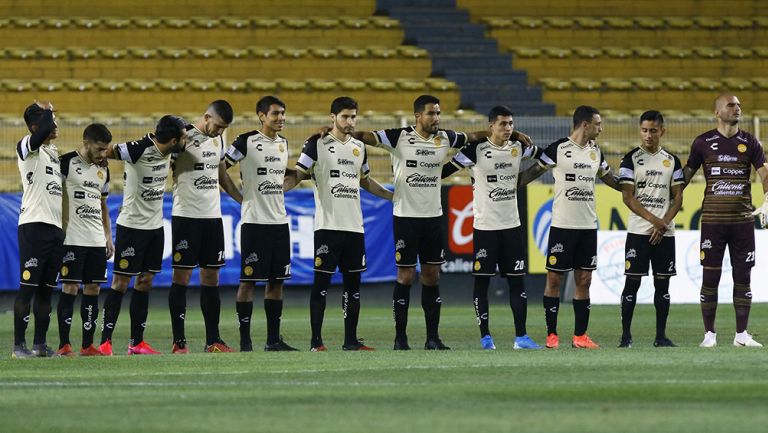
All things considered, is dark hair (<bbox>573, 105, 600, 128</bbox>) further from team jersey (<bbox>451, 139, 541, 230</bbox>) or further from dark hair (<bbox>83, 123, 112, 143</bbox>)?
dark hair (<bbox>83, 123, 112, 143</bbox>)

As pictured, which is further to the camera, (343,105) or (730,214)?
(343,105)

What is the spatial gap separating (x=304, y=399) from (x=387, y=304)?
1396 centimetres

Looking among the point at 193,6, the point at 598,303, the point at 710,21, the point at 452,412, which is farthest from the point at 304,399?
the point at 710,21

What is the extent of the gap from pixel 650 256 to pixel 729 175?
3.66ft

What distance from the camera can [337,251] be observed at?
510 inches

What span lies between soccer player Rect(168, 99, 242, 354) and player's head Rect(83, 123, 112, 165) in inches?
28.7

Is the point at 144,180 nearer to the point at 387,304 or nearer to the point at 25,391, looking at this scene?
the point at 25,391

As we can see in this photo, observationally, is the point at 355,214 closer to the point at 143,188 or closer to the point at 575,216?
the point at 143,188

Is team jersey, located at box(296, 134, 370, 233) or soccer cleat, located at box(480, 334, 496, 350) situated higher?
team jersey, located at box(296, 134, 370, 233)

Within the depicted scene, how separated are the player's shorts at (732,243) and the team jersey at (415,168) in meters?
2.53

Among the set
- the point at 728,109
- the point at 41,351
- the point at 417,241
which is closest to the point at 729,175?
the point at 728,109

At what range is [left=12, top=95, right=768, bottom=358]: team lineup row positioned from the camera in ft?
41.5

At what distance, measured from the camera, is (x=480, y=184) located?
43.0 ft

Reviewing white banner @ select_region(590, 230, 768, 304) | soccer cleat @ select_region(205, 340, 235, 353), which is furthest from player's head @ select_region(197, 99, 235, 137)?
white banner @ select_region(590, 230, 768, 304)
